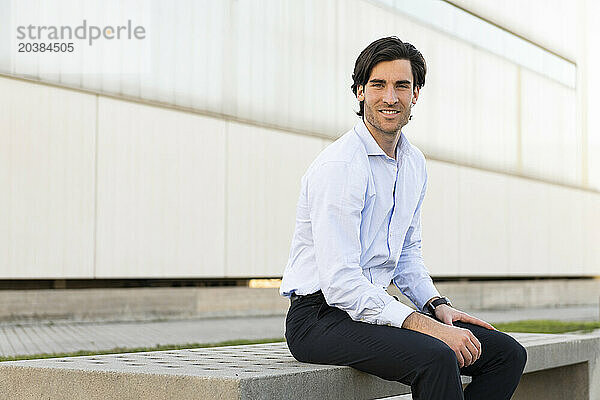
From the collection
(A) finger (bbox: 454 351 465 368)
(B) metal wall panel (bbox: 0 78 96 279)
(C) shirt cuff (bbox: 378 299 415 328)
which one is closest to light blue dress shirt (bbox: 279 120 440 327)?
(C) shirt cuff (bbox: 378 299 415 328)

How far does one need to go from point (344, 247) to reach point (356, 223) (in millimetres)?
106

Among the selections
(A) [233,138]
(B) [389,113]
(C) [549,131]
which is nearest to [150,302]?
(A) [233,138]

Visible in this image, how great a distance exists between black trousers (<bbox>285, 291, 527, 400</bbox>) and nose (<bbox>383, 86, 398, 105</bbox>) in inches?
30.7

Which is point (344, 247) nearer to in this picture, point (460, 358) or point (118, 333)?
point (460, 358)

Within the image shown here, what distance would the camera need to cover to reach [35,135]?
1627 centimetres

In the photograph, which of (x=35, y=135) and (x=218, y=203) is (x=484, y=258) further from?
(x=35, y=135)

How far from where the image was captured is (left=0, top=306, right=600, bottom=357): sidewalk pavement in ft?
39.7

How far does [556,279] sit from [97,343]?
2158 cm

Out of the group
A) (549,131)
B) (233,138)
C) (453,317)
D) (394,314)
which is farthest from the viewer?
(549,131)

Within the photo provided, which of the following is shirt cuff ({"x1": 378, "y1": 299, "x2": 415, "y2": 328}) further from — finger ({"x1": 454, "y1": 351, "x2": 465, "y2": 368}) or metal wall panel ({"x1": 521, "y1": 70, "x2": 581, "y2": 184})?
metal wall panel ({"x1": 521, "y1": 70, "x2": 581, "y2": 184})

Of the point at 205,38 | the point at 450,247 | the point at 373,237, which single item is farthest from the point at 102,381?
the point at 450,247

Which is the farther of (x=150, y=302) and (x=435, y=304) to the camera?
(x=150, y=302)

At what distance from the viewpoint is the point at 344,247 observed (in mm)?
3400

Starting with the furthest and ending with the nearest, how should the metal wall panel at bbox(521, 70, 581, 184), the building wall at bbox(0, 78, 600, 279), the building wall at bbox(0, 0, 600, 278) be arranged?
the metal wall panel at bbox(521, 70, 581, 184) → the building wall at bbox(0, 0, 600, 278) → the building wall at bbox(0, 78, 600, 279)
